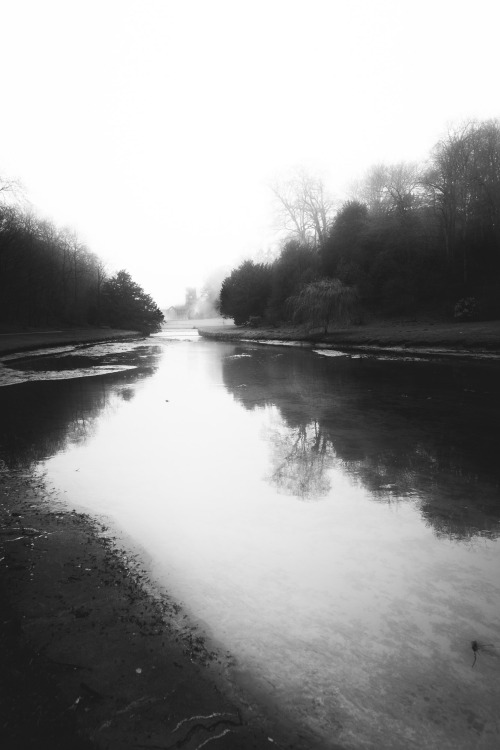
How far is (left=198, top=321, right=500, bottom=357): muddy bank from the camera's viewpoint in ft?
67.9

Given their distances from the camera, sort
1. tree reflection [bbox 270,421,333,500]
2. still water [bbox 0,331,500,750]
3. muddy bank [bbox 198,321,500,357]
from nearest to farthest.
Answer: still water [bbox 0,331,500,750]
tree reflection [bbox 270,421,333,500]
muddy bank [bbox 198,321,500,357]

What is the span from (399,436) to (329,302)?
2340 centimetres

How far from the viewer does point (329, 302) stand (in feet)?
97.7

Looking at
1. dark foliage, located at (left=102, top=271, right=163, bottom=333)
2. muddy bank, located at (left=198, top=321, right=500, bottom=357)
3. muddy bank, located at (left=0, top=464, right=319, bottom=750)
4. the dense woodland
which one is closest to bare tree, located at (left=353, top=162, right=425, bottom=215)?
the dense woodland

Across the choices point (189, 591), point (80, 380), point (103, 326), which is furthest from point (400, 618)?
point (103, 326)

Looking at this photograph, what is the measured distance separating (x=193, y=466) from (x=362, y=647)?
387 cm

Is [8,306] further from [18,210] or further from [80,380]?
[80,380]

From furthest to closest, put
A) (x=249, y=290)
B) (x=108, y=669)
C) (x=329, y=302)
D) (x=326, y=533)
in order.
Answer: (x=249, y=290)
(x=329, y=302)
(x=326, y=533)
(x=108, y=669)

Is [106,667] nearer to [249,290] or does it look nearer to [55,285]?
[249,290]

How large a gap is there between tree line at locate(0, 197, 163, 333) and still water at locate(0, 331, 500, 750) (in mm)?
36850

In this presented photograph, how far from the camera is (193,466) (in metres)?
6.10

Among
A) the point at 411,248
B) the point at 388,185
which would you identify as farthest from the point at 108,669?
the point at 388,185

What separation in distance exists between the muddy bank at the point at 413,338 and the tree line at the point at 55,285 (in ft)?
89.8

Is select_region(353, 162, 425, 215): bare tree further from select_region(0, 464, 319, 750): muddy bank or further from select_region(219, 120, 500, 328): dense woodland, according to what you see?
select_region(0, 464, 319, 750): muddy bank
